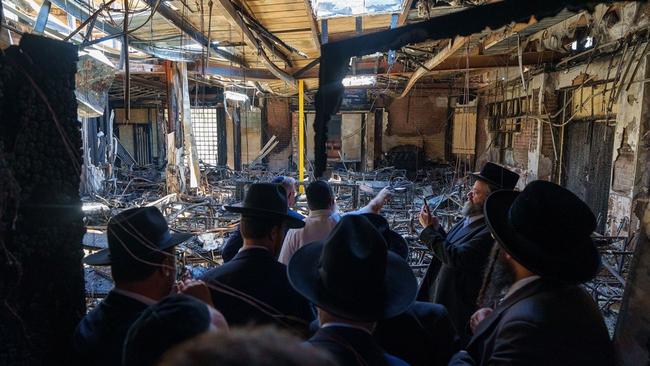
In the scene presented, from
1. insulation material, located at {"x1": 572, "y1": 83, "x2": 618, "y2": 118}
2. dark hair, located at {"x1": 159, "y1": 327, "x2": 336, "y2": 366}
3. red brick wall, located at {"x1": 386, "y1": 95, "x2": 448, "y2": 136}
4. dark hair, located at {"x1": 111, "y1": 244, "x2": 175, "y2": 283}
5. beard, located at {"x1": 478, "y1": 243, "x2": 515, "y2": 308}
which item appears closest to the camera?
dark hair, located at {"x1": 159, "y1": 327, "x2": 336, "y2": 366}

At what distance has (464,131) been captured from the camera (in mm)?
15125

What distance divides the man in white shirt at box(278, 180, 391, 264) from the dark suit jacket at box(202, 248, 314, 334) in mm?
868

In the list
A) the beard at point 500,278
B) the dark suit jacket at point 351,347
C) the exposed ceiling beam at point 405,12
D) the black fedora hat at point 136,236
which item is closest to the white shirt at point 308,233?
the black fedora hat at point 136,236

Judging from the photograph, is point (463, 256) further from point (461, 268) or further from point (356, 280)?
point (356, 280)

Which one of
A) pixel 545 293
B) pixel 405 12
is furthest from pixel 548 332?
pixel 405 12

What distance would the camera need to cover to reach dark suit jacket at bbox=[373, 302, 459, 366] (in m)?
1.53

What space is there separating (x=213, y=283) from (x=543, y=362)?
4.43ft

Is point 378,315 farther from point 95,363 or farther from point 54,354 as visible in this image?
point 54,354

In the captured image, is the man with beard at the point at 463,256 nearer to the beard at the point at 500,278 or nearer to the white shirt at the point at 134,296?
the beard at the point at 500,278

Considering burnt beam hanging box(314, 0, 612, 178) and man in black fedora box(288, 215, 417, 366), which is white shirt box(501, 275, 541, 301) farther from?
burnt beam hanging box(314, 0, 612, 178)

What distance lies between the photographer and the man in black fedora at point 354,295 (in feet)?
3.66

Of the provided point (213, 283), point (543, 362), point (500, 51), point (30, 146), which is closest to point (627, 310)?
point (543, 362)

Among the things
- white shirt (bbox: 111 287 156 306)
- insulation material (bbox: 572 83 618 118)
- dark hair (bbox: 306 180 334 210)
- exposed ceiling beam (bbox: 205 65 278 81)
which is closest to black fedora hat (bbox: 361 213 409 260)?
dark hair (bbox: 306 180 334 210)

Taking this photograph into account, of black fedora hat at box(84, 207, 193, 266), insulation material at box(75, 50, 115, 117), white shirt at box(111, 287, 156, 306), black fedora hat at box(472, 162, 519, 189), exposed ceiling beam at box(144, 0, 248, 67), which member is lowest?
white shirt at box(111, 287, 156, 306)
